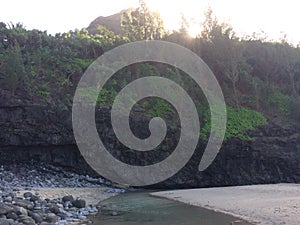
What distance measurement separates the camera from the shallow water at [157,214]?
1238cm

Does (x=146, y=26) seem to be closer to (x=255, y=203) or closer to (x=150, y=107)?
(x=150, y=107)

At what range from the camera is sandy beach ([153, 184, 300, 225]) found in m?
12.3

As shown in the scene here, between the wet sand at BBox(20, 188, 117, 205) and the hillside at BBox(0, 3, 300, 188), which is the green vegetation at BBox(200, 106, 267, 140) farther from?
the wet sand at BBox(20, 188, 117, 205)

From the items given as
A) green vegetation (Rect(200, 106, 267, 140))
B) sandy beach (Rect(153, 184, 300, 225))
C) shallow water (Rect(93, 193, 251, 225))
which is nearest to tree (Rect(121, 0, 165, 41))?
green vegetation (Rect(200, 106, 267, 140))

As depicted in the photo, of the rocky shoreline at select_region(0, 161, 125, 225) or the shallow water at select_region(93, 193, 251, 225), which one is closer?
the rocky shoreline at select_region(0, 161, 125, 225)

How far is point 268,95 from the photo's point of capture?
128 feet

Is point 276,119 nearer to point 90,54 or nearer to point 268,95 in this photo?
point 268,95

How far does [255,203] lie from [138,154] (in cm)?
1267

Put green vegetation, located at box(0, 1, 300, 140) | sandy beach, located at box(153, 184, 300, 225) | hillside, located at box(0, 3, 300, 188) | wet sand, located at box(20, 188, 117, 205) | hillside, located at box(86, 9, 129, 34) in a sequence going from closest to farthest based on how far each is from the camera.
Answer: sandy beach, located at box(153, 184, 300, 225) → wet sand, located at box(20, 188, 117, 205) → hillside, located at box(0, 3, 300, 188) → green vegetation, located at box(0, 1, 300, 140) → hillside, located at box(86, 9, 129, 34)

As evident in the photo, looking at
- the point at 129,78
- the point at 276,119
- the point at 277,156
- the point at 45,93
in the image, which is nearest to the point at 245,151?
the point at 277,156

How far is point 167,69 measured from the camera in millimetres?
35969

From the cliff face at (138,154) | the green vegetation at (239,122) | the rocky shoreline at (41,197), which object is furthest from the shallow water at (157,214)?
the green vegetation at (239,122)

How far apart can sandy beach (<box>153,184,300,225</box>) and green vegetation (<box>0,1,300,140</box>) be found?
32.5ft

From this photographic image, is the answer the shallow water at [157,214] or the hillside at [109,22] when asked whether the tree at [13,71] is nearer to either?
the shallow water at [157,214]
